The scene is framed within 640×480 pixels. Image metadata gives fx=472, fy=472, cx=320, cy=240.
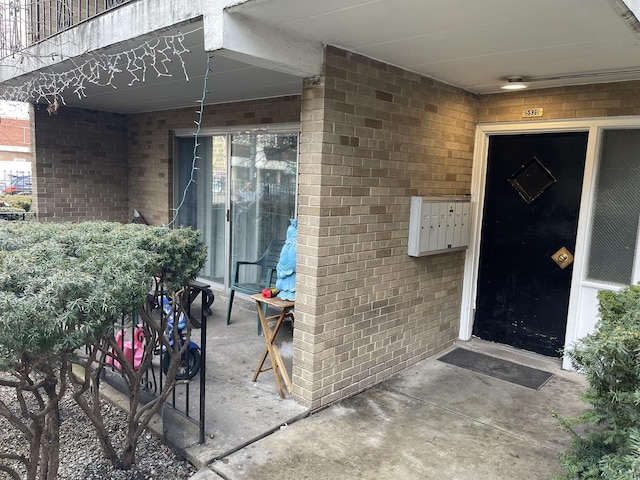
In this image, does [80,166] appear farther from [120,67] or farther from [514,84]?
[514,84]

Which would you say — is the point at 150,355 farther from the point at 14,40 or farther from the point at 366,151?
the point at 14,40

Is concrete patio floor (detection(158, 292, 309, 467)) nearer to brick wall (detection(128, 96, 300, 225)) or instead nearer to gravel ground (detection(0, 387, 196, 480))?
gravel ground (detection(0, 387, 196, 480))

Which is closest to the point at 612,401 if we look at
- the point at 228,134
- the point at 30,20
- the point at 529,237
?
the point at 529,237

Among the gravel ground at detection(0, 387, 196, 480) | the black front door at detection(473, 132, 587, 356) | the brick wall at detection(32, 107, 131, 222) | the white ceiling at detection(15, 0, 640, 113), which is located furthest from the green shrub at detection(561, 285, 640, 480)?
the brick wall at detection(32, 107, 131, 222)

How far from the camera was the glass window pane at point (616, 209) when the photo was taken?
161 inches

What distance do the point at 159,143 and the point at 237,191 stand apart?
1633 millimetres

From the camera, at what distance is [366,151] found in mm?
3656

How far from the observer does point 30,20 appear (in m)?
4.96

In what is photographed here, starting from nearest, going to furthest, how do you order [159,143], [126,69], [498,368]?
[126,69]
[498,368]
[159,143]

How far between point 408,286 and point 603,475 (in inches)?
98.6

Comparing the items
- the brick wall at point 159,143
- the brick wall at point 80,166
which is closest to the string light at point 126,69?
the brick wall at point 80,166

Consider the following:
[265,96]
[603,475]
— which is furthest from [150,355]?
[265,96]

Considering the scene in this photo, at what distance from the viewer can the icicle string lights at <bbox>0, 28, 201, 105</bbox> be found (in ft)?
11.4

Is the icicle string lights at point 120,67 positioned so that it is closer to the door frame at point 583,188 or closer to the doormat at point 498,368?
the door frame at point 583,188
